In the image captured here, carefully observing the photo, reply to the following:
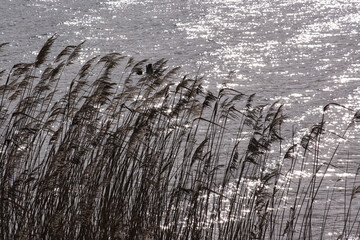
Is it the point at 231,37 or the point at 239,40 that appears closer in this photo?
the point at 239,40

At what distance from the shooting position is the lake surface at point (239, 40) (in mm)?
10227

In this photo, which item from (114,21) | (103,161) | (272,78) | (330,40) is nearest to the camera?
(103,161)

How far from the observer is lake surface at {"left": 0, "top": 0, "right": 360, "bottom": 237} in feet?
33.6

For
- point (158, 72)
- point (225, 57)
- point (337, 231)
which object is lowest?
point (337, 231)

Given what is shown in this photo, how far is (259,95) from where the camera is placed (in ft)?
33.6

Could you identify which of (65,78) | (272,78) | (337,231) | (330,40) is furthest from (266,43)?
(337,231)

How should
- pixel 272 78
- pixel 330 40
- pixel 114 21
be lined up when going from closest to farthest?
pixel 272 78 → pixel 330 40 → pixel 114 21

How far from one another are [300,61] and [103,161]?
10.0m

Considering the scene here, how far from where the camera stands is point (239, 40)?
50.6ft

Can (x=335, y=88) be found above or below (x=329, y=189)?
Result: above

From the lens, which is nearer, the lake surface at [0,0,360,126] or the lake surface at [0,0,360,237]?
the lake surface at [0,0,360,237]

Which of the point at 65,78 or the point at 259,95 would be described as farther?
the point at 65,78

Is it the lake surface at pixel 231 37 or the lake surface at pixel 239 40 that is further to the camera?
the lake surface at pixel 231 37

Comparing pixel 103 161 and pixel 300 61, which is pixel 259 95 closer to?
pixel 300 61
